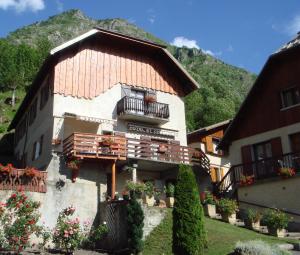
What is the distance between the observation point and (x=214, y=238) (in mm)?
18938

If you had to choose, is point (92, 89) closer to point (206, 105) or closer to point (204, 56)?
point (206, 105)

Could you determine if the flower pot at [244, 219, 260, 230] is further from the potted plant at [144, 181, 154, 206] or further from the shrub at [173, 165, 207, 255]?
the shrub at [173, 165, 207, 255]

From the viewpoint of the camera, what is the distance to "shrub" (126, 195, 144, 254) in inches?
730

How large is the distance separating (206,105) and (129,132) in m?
30.6

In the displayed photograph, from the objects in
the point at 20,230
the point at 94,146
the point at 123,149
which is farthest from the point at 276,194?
the point at 20,230

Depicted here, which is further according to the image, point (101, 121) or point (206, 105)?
point (206, 105)

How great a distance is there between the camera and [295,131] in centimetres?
2461

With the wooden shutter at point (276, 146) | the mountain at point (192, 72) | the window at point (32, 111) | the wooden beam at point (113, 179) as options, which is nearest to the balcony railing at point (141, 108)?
the wooden beam at point (113, 179)

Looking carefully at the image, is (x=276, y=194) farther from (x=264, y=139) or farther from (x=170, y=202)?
(x=170, y=202)

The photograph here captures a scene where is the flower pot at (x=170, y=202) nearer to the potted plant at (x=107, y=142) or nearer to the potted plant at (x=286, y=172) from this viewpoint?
the potted plant at (x=107, y=142)

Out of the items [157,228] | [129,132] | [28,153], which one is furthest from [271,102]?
[28,153]

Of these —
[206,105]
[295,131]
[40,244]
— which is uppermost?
[206,105]

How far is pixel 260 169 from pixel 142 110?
8.57 metres

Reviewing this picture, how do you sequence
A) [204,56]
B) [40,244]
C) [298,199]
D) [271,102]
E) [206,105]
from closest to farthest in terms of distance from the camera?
[40,244] → [298,199] → [271,102] → [206,105] → [204,56]
